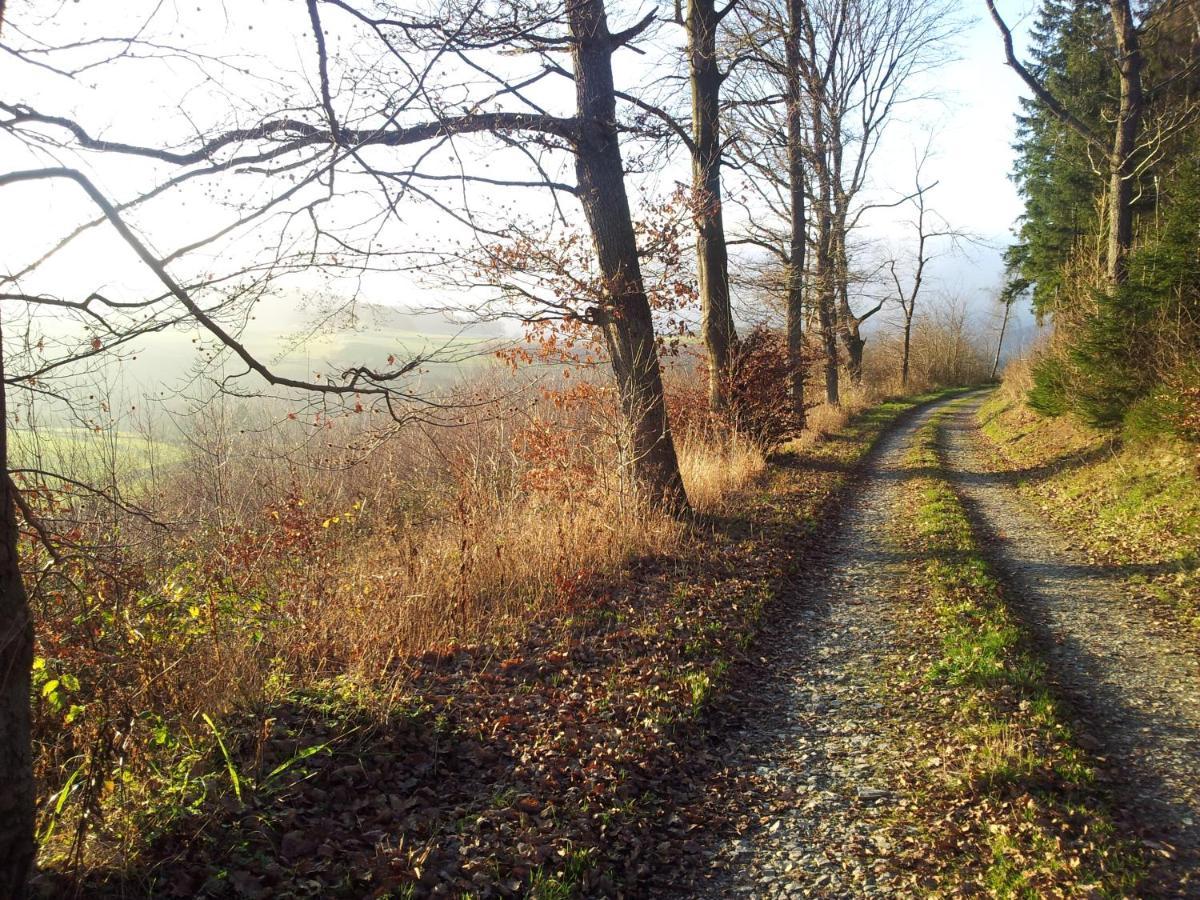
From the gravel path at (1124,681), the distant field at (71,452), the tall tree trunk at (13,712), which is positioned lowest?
the gravel path at (1124,681)

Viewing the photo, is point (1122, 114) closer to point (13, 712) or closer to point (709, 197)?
point (709, 197)

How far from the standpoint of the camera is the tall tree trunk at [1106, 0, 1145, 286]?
12.4 m

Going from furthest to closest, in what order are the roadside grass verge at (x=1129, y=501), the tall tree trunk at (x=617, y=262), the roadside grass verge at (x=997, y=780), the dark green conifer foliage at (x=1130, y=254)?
the dark green conifer foliage at (x=1130, y=254) → the tall tree trunk at (x=617, y=262) → the roadside grass verge at (x=1129, y=501) → the roadside grass verge at (x=997, y=780)

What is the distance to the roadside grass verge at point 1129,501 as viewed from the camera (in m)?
7.09

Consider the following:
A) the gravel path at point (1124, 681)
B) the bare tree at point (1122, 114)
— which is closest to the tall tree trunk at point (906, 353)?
the bare tree at point (1122, 114)

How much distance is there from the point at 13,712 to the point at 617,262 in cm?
722

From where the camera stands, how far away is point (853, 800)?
13.2 feet

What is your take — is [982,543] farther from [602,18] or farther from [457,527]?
[602,18]

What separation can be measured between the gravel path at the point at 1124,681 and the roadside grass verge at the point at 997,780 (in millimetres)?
186

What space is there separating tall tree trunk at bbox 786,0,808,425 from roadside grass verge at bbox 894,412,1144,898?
9.52 metres

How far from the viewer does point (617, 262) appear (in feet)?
28.0

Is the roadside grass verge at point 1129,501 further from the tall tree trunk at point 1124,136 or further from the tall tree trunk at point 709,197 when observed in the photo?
the tall tree trunk at point 709,197

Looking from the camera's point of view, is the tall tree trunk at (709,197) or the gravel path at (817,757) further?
the tall tree trunk at (709,197)

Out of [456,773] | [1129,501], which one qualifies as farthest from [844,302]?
[456,773]
